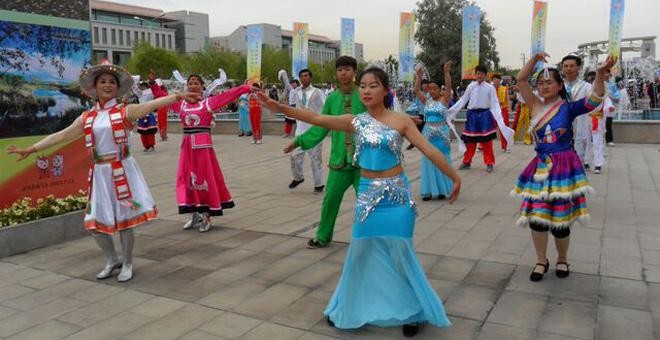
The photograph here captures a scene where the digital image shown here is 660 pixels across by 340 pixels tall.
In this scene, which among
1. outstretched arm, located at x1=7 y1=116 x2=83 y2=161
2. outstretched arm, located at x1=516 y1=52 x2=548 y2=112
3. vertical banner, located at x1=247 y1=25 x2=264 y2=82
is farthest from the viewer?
vertical banner, located at x1=247 y1=25 x2=264 y2=82

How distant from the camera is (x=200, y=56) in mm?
61094

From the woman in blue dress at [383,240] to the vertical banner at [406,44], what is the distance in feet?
63.9

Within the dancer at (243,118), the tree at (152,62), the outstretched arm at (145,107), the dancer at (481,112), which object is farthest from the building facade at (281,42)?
the outstretched arm at (145,107)

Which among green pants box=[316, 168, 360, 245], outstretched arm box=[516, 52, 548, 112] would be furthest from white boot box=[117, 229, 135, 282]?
outstretched arm box=[516, 52, 548, 112]

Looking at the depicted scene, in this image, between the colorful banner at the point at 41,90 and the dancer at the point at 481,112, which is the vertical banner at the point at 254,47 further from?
the colorful banner at the point at 41,90

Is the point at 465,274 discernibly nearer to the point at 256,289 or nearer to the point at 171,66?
the point at 256,289

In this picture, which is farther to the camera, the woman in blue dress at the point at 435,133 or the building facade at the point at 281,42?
the building facade at the point at 281,42

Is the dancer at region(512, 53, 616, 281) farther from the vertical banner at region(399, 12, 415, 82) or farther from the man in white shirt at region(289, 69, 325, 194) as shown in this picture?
the vertical banner at region(399, 12, 415, 82)

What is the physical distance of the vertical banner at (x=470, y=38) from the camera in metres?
20.0

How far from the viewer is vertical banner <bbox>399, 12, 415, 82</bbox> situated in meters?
22.2

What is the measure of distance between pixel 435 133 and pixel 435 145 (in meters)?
0.18

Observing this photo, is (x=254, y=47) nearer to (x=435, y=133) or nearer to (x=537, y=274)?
(x=435, y=133)

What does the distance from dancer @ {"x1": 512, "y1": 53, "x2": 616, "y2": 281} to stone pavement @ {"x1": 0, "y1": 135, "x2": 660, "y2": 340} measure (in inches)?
16.1

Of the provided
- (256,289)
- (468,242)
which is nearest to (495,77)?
(468,242)
